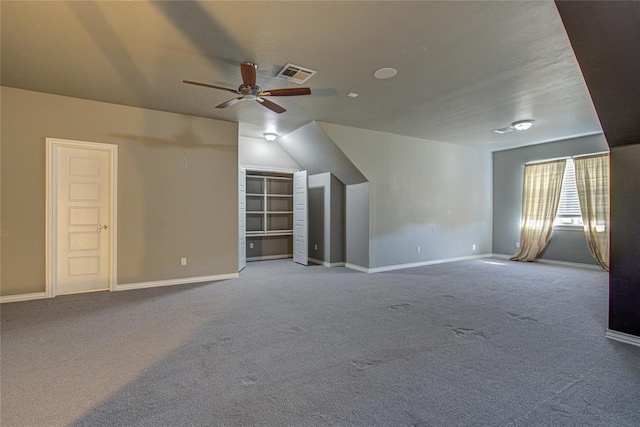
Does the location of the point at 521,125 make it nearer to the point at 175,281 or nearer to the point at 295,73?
the point at 295,73

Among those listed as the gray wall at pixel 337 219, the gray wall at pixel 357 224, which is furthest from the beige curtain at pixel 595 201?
the gray wall at pixel 337 219

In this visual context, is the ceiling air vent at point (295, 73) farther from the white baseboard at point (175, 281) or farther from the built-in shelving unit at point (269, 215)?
the built-in shelving unit at point (269, 215)

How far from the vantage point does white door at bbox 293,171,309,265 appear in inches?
275

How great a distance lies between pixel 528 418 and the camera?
5.97 ft

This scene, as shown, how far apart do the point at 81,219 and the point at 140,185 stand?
37.5 inches

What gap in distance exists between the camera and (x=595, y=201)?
627 centimetres

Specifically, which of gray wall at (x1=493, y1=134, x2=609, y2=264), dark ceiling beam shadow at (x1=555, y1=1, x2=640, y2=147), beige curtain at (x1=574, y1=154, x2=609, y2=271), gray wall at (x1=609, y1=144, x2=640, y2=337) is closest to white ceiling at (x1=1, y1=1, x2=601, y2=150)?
dark ceiling beam shadow at (x1=555, y1=1, x2=640, y2=147)

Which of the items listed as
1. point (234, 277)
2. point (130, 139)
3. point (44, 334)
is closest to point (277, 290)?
point (234, 277)

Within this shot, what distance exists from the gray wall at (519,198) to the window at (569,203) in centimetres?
20

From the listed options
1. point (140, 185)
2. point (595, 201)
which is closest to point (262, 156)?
point (140, 185)

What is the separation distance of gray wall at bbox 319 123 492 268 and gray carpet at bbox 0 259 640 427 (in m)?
2.22

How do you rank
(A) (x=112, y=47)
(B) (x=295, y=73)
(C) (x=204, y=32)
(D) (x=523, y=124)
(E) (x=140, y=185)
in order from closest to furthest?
(C) (x=204, y=32), (A) (x=112, y=47), (B) (x=295, y=73), (E) (x=140, y=185), (D) (x=523, y=124)

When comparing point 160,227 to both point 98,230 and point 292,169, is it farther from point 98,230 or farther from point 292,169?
point 292,169

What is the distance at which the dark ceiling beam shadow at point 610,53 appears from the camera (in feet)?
6.40
